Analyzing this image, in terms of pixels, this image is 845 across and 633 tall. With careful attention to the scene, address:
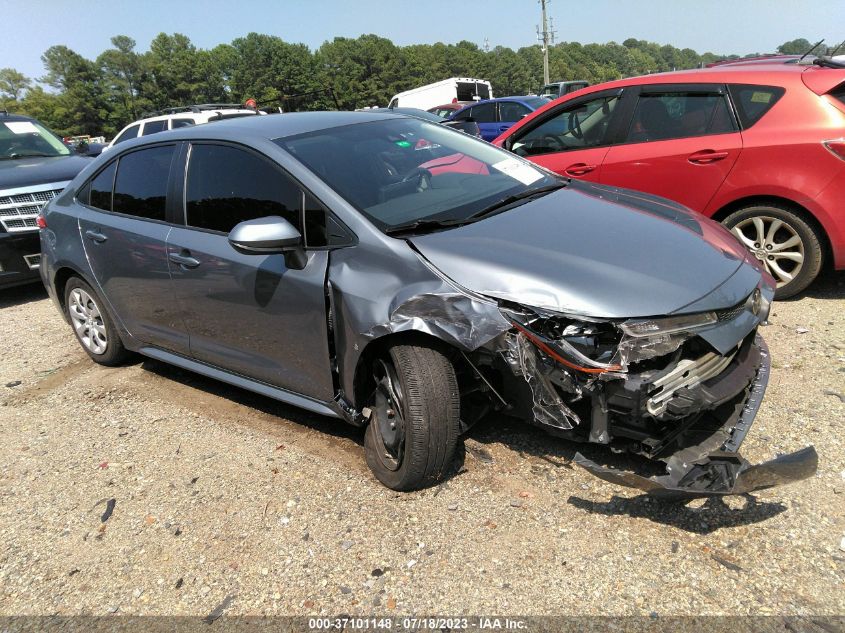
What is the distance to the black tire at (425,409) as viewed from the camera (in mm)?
2584

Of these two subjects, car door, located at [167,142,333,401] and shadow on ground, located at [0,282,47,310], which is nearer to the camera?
car door, located at [167,142,333,401]

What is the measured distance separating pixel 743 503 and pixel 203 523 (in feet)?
7.88

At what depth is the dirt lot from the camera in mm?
2262

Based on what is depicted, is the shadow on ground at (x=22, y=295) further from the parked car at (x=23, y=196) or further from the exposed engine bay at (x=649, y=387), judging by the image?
the exposed engine bay at (x=649, y=387)

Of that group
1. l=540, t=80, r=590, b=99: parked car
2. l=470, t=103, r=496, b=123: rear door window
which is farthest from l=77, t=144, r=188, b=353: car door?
l=540, t=80, r=590, b=99: parked car

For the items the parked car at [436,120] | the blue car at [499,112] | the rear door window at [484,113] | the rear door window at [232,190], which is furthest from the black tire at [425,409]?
the rear door window at [484,113]

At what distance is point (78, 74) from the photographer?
85.2m

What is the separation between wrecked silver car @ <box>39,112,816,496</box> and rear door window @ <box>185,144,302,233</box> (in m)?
0.01

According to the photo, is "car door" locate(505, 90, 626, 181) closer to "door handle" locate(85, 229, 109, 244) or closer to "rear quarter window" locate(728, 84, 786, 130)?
"rear quarter window" locate(728, 84, 786, 130)

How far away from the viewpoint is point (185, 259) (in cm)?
345

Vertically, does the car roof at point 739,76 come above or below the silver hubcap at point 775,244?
above

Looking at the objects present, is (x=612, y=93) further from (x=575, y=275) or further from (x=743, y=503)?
(x=743, y=503)

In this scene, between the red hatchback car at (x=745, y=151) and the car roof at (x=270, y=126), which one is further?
the red hatchback car at (x=745, y=151)

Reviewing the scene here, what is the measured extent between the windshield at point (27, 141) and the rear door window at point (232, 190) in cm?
577
